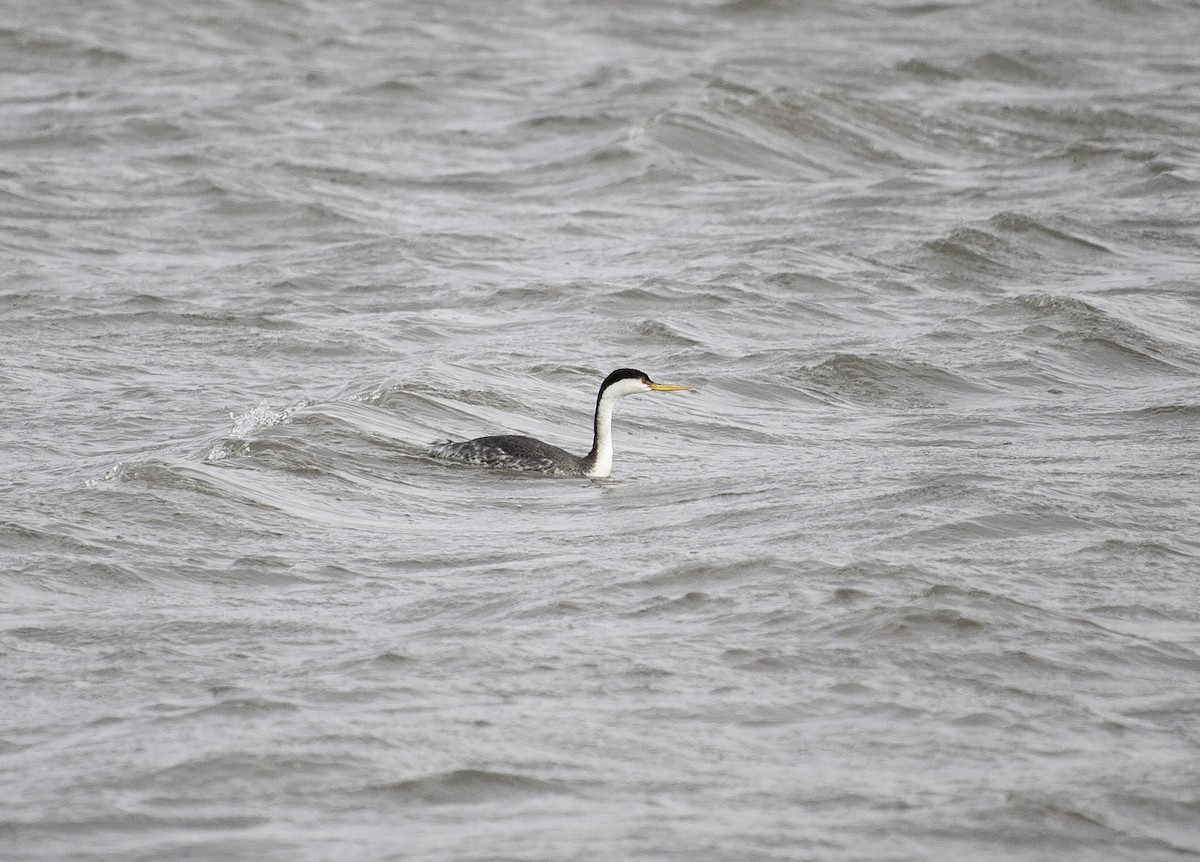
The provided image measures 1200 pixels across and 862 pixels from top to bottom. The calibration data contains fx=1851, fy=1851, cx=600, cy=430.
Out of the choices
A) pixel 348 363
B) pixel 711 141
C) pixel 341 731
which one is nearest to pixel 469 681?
pixel 341 731

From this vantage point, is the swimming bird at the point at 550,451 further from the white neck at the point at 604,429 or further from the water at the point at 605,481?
the water at the point at 605,481

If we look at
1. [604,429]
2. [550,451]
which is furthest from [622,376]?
[550,451]

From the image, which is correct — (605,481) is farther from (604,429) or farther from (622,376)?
(622,376)

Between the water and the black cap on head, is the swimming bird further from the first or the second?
the water

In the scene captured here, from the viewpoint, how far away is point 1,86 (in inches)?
1037

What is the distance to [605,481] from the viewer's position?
11609 mm

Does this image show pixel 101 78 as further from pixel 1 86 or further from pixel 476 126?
pixel 476 126

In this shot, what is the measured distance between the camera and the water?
22.2 feet

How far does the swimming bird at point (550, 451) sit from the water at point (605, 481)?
0.23 metres

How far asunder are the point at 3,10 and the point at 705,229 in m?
16.4

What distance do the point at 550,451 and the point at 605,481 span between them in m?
0.45

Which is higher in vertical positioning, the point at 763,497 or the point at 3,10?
the point at 3,10

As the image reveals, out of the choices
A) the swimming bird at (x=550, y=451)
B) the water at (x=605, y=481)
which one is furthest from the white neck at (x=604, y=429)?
the water at (x=605, y=481)

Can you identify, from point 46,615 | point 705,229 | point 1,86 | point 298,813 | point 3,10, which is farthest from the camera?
point 3,10
